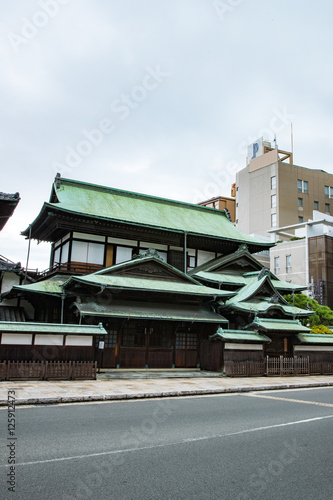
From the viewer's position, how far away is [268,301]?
2697 centimetres

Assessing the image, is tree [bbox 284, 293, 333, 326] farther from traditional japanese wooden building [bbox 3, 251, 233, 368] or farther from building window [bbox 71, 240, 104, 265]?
building window [bbox 71, 240, 104, 265]

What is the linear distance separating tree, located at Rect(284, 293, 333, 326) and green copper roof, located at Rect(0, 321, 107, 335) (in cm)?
2463

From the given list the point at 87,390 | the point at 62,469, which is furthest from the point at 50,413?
the point at 62,469

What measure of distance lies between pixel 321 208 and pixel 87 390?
6945 cm

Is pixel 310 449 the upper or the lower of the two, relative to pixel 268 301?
lower

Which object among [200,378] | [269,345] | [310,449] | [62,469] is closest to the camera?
[62,469]

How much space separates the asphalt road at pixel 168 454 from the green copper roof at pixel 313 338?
48.7ft

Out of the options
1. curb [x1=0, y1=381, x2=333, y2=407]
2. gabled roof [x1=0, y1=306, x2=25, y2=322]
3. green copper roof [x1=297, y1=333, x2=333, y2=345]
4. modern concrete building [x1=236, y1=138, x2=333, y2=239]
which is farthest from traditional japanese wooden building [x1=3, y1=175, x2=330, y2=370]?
modern concrete building [x1=236, y1=138, x2=333, y2=239]

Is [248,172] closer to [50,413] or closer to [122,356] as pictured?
[122,356]

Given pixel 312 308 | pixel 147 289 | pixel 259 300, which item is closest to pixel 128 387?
pixel 147 289

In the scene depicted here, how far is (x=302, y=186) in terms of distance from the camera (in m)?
75.3

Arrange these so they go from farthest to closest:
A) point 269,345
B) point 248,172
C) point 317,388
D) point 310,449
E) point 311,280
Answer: point 248,172, point 311,280, point 269,345, point 317,388, point 310,449

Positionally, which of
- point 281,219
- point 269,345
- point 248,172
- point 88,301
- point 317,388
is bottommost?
point 317,388

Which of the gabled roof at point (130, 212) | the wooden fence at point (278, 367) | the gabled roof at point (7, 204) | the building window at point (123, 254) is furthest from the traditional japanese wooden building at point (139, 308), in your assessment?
the gabled roof at point (7, 204)
